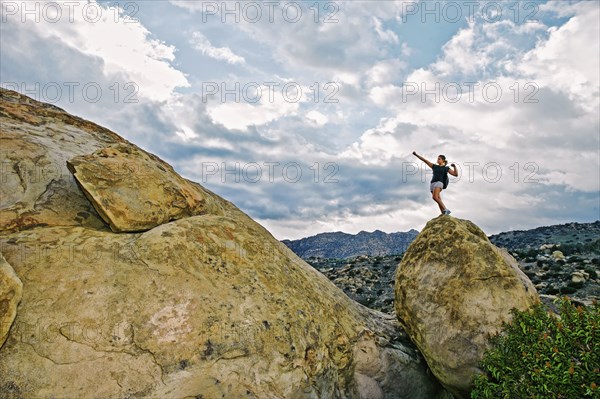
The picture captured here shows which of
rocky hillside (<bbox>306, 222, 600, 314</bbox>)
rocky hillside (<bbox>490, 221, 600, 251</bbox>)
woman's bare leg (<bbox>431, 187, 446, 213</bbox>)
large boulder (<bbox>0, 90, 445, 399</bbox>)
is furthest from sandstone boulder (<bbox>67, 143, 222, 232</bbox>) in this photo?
rocky hillside (<bbox>490, 221, 600, 251</bbox>)

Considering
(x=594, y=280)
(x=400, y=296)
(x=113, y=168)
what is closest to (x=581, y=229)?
(x=594, y=280)

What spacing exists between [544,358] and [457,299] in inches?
102

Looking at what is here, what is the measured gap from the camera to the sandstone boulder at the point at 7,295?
743 cm

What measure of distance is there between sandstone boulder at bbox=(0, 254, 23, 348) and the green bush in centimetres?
985

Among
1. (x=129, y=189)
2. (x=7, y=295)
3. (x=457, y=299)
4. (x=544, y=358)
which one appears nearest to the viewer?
(x=7, y=295)

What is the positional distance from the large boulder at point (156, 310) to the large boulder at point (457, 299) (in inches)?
49.1

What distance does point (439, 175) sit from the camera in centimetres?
1766

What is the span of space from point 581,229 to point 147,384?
113961mm

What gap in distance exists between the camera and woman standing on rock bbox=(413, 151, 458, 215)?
17.3 meters

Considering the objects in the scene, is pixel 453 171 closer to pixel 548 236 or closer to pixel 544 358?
pixel 544 358

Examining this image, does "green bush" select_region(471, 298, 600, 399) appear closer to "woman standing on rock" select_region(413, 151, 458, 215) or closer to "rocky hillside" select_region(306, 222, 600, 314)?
"woman standing on rock" select_region(413, 151, 458, 215)

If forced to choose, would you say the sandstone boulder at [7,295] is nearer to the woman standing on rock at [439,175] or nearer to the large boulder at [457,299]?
the large boulder at [457,299]

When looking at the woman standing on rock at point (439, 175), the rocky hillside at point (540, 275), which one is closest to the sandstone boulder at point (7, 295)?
the woman standing on rock at point (439, 175)

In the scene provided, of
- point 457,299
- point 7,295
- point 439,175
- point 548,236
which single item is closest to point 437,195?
point 439,175
